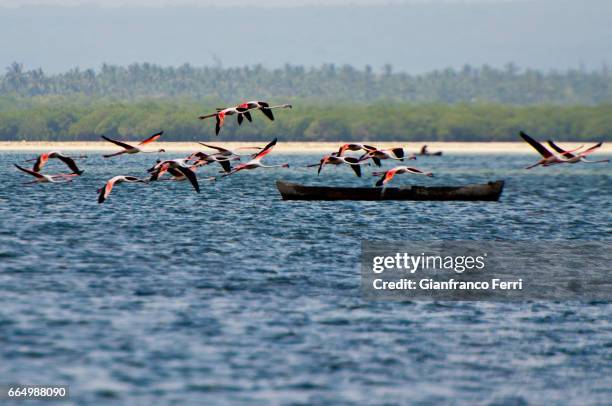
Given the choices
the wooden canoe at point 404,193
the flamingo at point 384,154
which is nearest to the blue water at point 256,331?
the flamingo at point 384,154

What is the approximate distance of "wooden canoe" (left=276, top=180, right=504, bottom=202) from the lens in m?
61.6

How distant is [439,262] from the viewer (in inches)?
1644

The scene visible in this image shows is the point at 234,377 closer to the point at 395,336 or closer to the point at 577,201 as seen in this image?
the point at 395,336

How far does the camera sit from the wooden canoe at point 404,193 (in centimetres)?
6156

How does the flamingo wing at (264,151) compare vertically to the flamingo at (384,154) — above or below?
above

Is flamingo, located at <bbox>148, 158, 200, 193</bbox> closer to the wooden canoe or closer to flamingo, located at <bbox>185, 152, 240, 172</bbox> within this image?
flamingo, located at <bbox>185, 152, 240, 172</bbox>

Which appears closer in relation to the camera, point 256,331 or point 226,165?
point 256,331

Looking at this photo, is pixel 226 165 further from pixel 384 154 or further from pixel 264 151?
pixel 384 154

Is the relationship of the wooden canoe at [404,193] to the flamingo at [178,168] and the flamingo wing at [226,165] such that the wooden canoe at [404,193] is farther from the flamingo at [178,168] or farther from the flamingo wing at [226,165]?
the flamingo at [178,168]

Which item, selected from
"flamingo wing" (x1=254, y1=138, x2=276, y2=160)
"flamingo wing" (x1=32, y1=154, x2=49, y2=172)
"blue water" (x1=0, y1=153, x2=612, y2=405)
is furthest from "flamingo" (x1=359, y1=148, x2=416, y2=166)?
"flamingo wing" (x1=32, y1=154, x2=49, y2=172)

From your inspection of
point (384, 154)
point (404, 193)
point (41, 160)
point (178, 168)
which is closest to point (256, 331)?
point (178, 168)

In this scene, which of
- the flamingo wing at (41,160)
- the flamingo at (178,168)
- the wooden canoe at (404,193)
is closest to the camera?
the flamingo at (178,168)

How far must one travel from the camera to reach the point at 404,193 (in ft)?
202

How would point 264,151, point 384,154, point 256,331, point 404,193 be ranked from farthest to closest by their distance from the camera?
point 404,193, point 384,154, point 264,151, point 256,331
